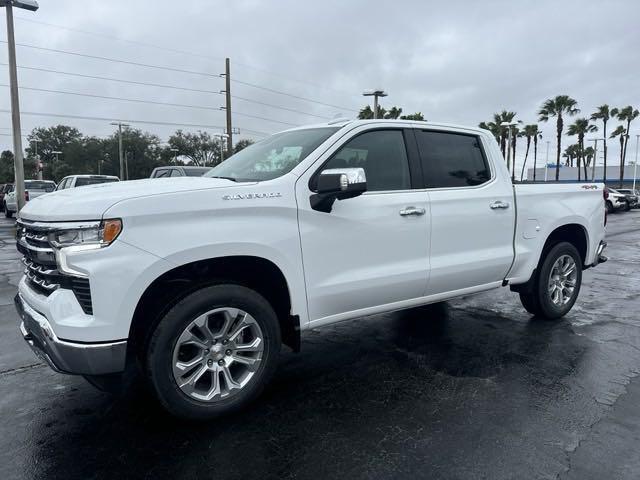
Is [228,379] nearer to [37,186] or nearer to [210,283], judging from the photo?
[210,283]

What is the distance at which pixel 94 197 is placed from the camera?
2.75 m

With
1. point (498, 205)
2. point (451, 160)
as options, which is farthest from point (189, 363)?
point (498, 205)

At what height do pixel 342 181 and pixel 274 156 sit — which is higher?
pixel 274 156

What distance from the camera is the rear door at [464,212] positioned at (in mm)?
4023

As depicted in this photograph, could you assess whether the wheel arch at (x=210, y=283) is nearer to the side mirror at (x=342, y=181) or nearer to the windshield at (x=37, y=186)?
the side mirror at (x=342, y=181)

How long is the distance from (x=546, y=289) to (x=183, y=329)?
151 inches

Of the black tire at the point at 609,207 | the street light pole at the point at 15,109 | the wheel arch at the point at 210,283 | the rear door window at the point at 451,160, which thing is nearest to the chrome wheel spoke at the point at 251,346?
the wheel arch at the point at 210,283

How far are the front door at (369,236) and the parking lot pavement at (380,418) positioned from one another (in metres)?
0.65

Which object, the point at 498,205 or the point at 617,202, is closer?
the point at 498,205

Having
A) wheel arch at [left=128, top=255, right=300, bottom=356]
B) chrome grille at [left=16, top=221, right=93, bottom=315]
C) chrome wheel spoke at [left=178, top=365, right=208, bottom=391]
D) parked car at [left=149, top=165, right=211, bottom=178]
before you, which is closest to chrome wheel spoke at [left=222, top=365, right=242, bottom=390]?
chrome wheel spoke at [left=178, top=365, right=208, bottom=391]

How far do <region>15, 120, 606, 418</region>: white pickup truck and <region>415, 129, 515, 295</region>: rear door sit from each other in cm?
1

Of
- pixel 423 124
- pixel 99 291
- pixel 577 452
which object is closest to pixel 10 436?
pixel 99 291

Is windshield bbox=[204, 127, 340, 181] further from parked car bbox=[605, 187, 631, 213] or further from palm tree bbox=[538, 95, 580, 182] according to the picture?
palm tree bbox=[538, 95, 580, 182]

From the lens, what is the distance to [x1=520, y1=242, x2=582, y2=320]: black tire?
5004mm
